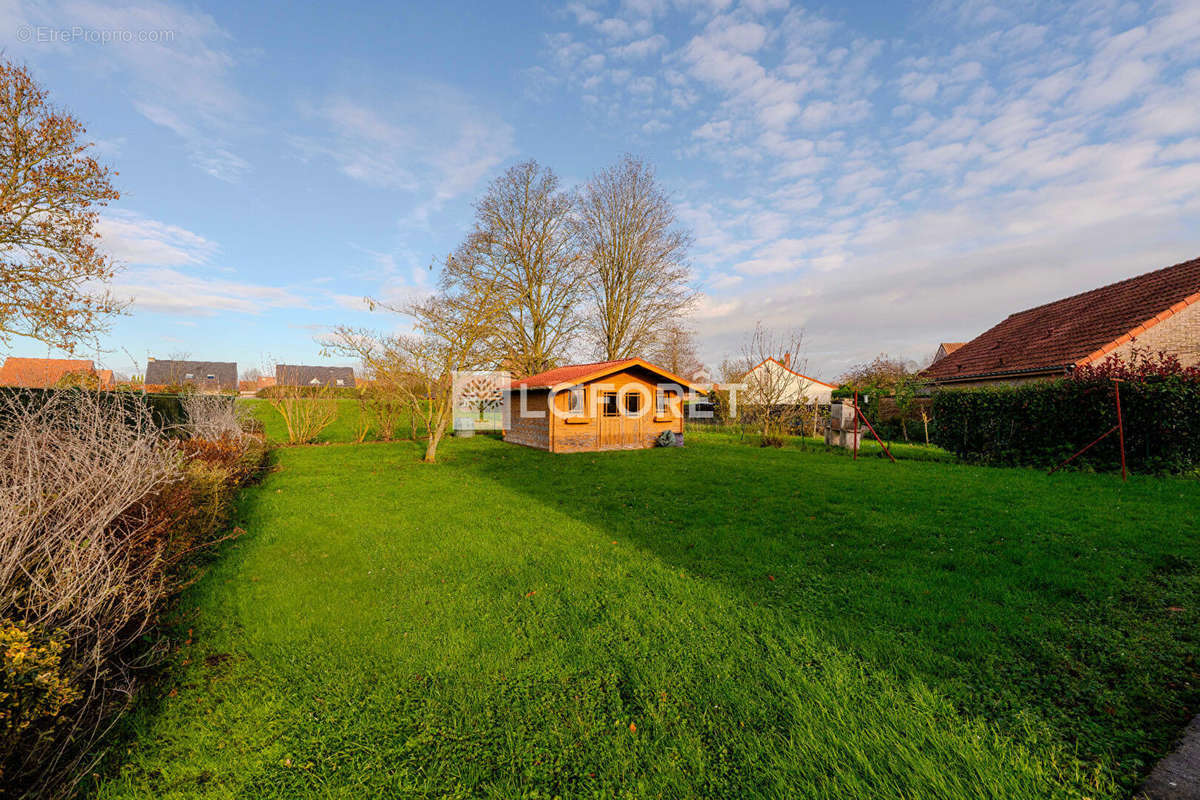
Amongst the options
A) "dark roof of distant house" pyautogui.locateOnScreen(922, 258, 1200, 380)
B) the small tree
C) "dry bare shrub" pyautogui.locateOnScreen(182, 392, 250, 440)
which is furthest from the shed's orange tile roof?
"dark roof of distant house" pyautogui.locateOnScreen(922, 258, 1200, 380)

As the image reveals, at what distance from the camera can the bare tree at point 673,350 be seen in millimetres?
22328

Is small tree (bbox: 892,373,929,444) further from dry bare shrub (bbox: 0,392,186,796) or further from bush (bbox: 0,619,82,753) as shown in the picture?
bush (bbox: 0,619,82,753)

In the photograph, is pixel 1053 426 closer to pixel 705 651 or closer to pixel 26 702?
pixel 705 651

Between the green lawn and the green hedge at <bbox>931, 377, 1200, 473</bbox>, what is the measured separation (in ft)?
11.8

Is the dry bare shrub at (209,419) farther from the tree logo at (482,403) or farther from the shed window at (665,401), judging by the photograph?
the shed window at (665,401)

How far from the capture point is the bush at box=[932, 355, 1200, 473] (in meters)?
8.43

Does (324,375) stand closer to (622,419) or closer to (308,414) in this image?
(308,414)

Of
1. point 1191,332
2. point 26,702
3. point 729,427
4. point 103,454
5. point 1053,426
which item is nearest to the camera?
point 26,702

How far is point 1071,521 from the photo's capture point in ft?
18.8

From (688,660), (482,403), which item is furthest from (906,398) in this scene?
(688,660)

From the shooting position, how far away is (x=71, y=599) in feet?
7.45

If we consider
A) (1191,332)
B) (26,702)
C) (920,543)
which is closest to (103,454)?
(26,702)

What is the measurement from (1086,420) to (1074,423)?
0.21 m

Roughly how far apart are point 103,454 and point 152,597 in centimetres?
225
